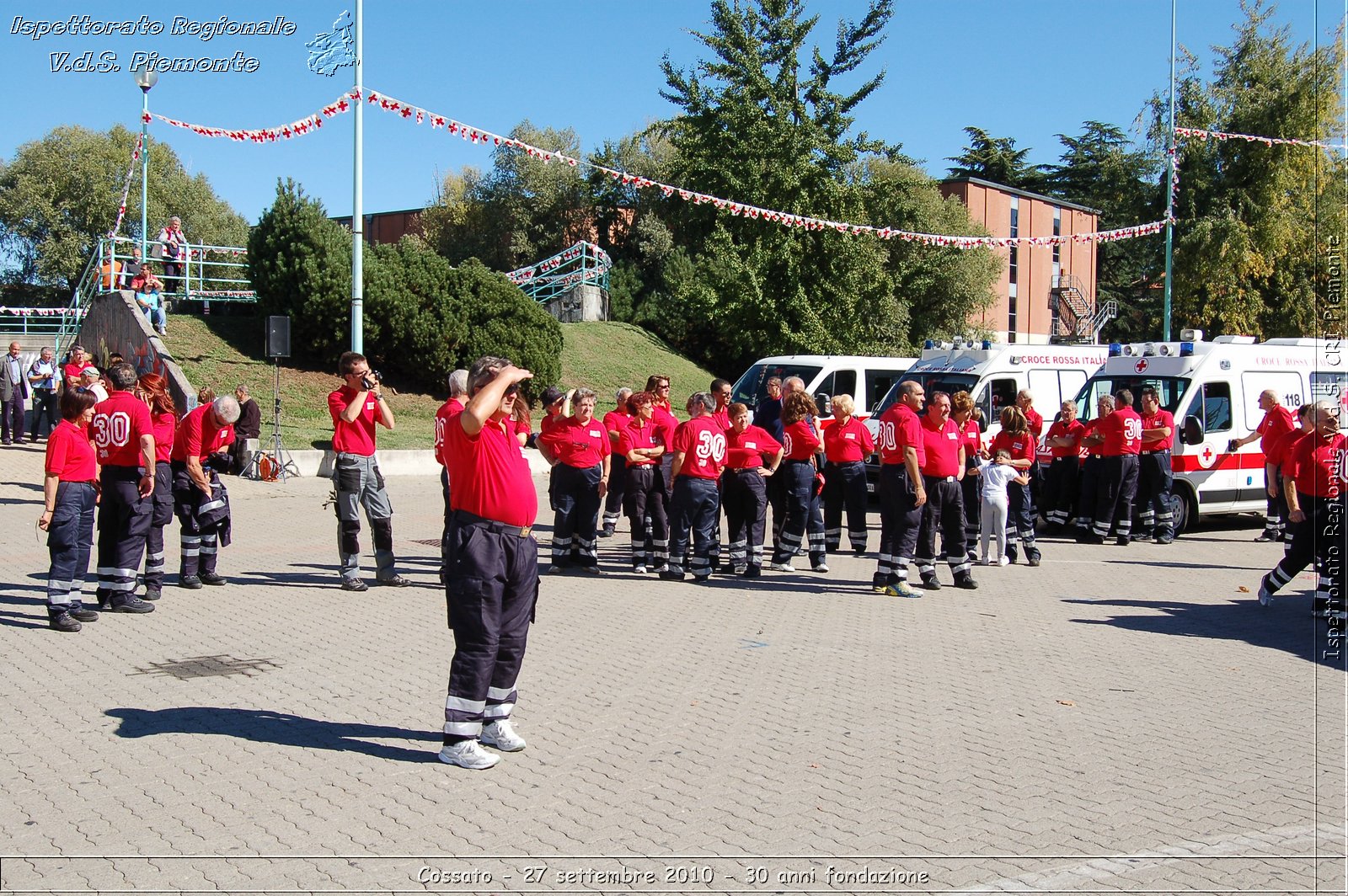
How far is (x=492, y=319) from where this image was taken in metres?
27.2

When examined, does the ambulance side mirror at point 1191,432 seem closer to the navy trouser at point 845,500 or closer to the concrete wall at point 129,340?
the navy trouser at point 845,500

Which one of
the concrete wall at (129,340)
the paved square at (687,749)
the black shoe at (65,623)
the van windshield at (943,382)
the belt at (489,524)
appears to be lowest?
the paved square at (687,749)

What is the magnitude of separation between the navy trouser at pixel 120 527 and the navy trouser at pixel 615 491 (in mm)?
5559

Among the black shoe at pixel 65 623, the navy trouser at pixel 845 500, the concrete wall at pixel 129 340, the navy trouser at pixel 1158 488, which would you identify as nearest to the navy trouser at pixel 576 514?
the navy trouser at pixel 845 500

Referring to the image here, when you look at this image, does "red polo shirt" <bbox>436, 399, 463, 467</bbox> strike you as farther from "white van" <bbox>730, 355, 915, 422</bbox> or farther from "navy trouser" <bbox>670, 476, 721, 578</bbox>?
"white van" <bbox>730, 355, 915, 422</bbox>

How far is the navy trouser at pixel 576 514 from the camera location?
11266 millimetres

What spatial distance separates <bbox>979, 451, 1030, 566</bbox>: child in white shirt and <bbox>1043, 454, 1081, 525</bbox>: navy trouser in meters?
3.02

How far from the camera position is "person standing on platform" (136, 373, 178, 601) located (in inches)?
372

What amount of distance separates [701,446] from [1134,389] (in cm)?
824

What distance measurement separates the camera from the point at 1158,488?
14719 mm

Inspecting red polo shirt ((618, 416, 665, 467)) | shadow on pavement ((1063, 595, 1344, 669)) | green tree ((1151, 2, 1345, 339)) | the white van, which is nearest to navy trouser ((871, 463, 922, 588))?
shadow on pavement ((1063, 595, 1344, 669))

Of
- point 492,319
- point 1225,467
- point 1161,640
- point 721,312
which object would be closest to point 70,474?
point 1161,640

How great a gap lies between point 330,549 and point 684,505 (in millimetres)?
4412

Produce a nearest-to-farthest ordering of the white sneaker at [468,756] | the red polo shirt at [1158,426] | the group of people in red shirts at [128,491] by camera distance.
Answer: the white sneaker at [468,756]
the group of people in red shirts at [128,491]
the red polo shirt at [1158,426]
